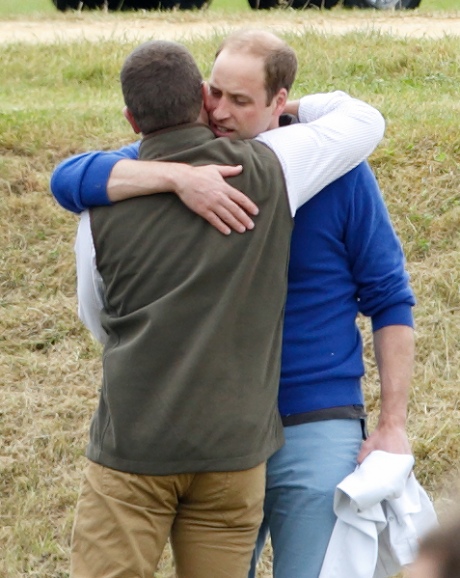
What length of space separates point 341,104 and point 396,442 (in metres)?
0.80

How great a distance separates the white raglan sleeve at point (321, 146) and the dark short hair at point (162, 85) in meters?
0.19

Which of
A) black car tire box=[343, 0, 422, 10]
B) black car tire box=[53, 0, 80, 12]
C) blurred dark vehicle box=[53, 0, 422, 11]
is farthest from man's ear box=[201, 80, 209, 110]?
black car tire box=[343, 0, 422, 10]

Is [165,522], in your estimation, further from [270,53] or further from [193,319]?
[270,53]

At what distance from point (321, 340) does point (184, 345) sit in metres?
0.36

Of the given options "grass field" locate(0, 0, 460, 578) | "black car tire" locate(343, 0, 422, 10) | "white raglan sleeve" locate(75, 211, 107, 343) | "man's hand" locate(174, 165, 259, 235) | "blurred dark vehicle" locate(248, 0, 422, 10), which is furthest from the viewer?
"black car tire" locate(343, 0, 422, 10)

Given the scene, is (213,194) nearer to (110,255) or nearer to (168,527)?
(110,255)

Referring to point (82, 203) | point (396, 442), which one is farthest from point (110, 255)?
A: point (396, 442)

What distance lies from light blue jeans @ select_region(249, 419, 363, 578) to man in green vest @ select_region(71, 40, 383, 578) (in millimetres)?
100

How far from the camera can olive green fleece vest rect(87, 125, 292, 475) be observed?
8.37 feet

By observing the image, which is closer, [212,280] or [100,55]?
[212,280]

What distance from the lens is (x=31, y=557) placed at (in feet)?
14.6

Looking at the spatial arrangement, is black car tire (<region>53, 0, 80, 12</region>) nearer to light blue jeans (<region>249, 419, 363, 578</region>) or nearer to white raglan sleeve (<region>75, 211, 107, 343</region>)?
white raglan sleeve (<region>75, 211, 107, 343</region>)

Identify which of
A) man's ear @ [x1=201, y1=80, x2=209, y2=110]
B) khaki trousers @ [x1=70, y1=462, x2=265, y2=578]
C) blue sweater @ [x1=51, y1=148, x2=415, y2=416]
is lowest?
khaki trousers @ [x1=70, y1=462, x2=265, y2=578]

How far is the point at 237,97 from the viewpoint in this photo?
2711 mm
